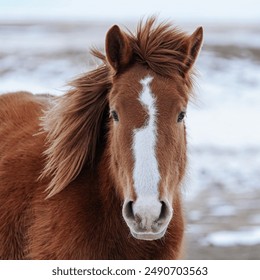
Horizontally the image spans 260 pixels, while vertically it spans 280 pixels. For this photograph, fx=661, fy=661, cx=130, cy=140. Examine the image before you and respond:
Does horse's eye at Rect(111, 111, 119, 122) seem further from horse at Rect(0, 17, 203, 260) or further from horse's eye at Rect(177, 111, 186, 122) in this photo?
horse's eye at Rect(177, 111, 186, 122)

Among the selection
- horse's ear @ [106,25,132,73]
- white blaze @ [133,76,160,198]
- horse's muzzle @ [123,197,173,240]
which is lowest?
horse's muzzle @ [123,197,173,240]

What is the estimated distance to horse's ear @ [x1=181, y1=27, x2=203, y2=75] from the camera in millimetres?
2836

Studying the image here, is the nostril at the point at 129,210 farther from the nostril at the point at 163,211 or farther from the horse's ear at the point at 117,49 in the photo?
the horse's ear at the point at 117,49

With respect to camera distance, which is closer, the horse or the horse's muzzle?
the horse's muzzle

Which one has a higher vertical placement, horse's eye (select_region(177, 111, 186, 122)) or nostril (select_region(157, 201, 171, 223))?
horse's eye (select_region(177, 111, 186, 122))

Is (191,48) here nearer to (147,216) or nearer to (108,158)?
(108,158)

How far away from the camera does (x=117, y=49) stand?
9.12 ft

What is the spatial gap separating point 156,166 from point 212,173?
4.37 m

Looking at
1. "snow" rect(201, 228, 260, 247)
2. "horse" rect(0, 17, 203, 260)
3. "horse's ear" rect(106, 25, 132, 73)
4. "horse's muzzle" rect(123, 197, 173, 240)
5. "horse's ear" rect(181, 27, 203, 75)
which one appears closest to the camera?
"horse's muzzle" rect(123, 197, 173, 240)

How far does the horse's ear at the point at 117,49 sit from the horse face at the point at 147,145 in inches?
1.9

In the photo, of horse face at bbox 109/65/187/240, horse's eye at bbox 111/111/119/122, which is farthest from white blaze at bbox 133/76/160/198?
horse's eye at bbox 111/111/119/122

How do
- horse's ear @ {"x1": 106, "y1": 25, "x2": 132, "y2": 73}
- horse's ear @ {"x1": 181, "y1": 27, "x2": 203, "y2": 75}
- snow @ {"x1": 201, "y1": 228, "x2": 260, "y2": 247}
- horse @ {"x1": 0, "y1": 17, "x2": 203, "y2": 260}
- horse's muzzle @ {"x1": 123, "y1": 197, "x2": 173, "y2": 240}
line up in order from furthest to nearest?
1. snow @ {"x1": 201, "y1": 228, "x2": 260, "y2": 247}
2. horse's ear @ {"x1": 181, "y1": 27, "x2": 203, "y2": 75}
3. horse's ear @ {"x1": 106, "y1": 25, "x2": 132, "y2": 73}
4. horse @ {"x1": 0, "y1": 17, "x2": 203, "y2": 260}
5. horse's muzzle @ {"x1": 123, "y1": 197, "x2": 173, "y2": 240}

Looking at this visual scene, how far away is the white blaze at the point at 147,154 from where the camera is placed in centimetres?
245

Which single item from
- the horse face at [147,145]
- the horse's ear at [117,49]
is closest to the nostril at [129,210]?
the horse face at [147,145]
